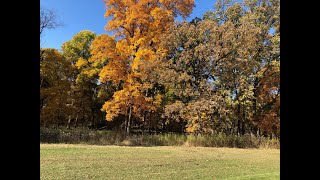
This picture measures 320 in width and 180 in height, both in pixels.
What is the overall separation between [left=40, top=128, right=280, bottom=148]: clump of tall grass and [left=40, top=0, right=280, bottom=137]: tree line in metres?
0.81

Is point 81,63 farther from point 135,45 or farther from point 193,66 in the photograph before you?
point 193,66

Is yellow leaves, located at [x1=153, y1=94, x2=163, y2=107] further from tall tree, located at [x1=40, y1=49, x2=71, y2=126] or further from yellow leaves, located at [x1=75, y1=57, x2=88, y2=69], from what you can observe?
tall tree, located at [x1=40, y1=49, x2=71, y2=126]

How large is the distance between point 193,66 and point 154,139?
5.31 m

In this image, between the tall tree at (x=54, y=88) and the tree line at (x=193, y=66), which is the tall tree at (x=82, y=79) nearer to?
the tall tree at (x=54, y=88)

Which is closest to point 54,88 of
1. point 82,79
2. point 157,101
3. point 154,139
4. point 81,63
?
point 81,63

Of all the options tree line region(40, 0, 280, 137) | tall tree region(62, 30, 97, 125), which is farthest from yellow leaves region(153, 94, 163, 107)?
tall tree region(62, 30, 97, 125)

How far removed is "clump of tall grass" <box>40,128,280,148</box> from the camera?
19750 mm

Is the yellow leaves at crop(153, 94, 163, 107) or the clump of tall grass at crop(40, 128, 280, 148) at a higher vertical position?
the yellow leaves at crop(153, 94, 163, 107)

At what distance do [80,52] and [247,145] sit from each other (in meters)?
17.2

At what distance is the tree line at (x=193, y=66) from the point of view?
68.4 ft

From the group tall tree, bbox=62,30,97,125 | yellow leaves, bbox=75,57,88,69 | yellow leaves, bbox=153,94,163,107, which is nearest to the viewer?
yellow leaves, bbox=153,94,163,107

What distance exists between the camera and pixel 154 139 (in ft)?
67.2
